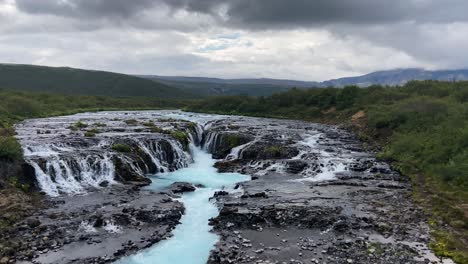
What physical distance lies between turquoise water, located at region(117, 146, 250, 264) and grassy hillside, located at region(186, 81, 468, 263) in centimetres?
1064

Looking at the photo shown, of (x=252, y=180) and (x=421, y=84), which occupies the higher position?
(x=421, y=84)

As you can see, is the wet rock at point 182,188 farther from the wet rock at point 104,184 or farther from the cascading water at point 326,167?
the cascading water at point 326,167

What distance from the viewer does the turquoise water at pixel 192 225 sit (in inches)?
676

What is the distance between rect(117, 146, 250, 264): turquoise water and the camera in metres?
17.2

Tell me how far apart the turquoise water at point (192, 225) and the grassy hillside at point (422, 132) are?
1064 cm

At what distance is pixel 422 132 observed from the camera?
139ft

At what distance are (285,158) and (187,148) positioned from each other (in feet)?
39.5

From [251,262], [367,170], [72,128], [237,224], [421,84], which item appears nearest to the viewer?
[251,262]

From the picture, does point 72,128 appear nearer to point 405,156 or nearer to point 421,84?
point 405,156

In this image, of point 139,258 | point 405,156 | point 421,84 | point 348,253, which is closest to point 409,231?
point 348,253

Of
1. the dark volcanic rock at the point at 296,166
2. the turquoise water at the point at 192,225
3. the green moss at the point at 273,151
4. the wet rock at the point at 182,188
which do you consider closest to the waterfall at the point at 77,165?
the turquoise water at the point at 192,225

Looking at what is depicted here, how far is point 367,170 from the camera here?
112 feet

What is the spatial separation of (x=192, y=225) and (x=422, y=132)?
3120 centimetres

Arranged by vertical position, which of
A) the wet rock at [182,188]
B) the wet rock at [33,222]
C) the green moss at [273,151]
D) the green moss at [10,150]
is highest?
the green moss at [10,150]
